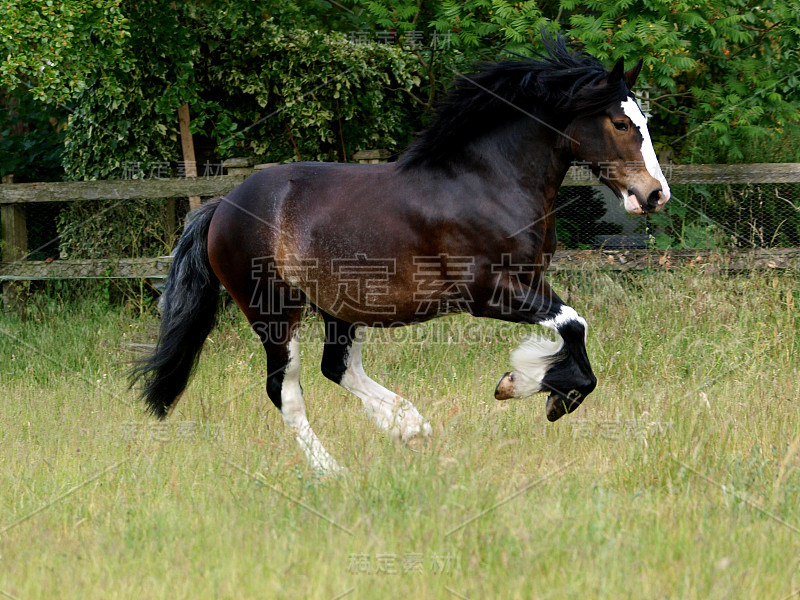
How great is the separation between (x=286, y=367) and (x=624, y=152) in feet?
7.40

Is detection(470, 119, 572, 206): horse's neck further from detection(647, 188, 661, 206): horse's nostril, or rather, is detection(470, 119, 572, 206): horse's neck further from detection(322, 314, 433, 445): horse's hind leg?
detection(322, 314, 433, 445): horse's hind leg

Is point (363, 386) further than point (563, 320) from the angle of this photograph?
Yes

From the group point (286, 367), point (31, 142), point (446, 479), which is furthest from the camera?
point (31, 142)

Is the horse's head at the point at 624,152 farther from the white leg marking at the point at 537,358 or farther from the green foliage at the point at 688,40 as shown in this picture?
the green foliage at the point at 688,40

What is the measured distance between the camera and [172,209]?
346 inches

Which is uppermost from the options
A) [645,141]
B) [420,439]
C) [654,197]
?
[645,141]

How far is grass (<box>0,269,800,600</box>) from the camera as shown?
2.99m

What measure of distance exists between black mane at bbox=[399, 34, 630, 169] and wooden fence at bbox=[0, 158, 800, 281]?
3.23m

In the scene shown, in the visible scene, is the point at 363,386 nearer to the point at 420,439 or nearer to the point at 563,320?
the point at 420,439

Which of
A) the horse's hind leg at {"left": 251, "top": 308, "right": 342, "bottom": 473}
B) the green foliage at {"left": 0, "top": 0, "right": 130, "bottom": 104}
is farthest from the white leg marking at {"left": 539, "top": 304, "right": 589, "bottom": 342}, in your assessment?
the green foliage at {"left": 0, "top": 0, "right": 130, "bottom": 104}

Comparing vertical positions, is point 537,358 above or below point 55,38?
below

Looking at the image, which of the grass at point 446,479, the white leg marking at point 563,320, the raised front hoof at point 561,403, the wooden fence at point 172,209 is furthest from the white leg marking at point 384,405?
the wooden fence at point 172,209

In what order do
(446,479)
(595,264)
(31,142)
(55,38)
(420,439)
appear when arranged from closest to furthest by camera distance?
1. (446,479)
2. (420,439)
3. (55,38)
4. (595,264)
5. (31,142)

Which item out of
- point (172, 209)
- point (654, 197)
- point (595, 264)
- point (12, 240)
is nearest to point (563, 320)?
point (654, 197)
